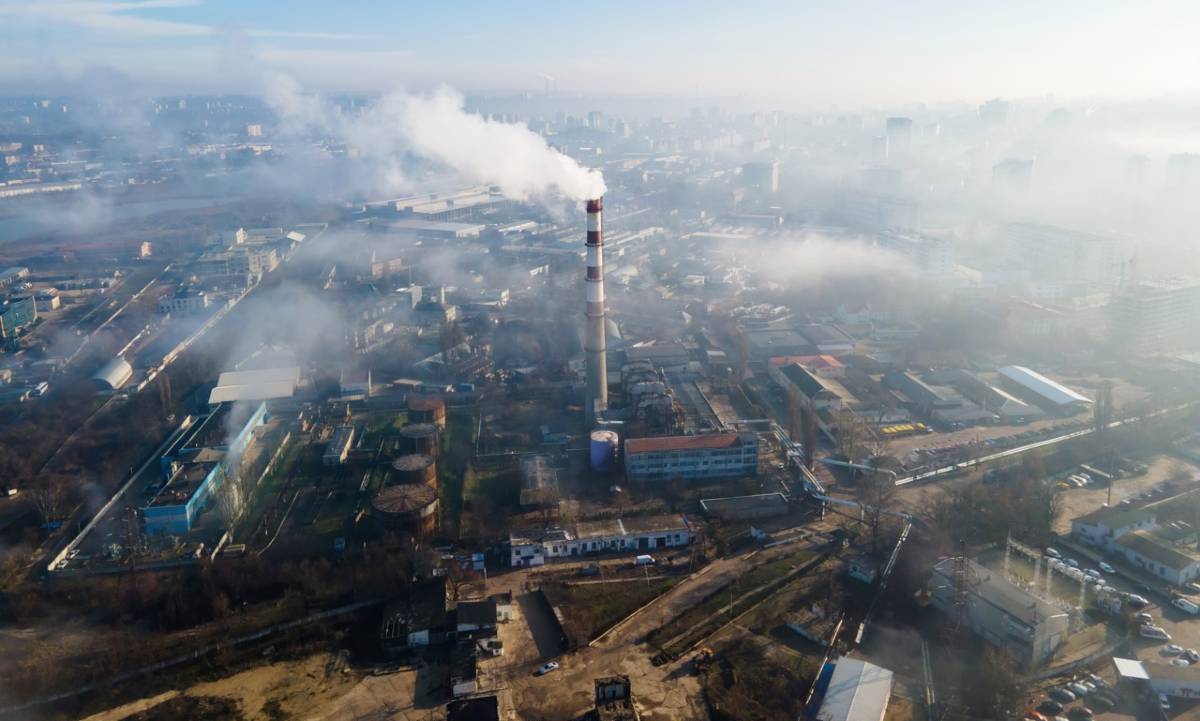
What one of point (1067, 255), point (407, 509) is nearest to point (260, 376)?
point (407, 509)

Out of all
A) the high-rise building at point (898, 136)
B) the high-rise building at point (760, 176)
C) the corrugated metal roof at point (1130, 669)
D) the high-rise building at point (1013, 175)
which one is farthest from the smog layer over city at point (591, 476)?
the high-rise building at point (898, 136)

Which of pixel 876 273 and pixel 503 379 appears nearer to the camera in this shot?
pixel 503 379

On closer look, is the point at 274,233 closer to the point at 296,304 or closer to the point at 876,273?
the point at 296,304

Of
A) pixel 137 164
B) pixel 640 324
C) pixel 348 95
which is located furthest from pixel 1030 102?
pixel 137 164

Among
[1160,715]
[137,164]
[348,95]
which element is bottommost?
[1160,715]

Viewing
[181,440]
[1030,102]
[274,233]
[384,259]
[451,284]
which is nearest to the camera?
[181,440]

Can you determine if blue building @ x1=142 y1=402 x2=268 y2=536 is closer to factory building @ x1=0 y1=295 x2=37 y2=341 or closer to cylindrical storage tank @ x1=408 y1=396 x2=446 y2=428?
cylindrical storage tank @ x1=408 y1=396 x2=446 y2=428
